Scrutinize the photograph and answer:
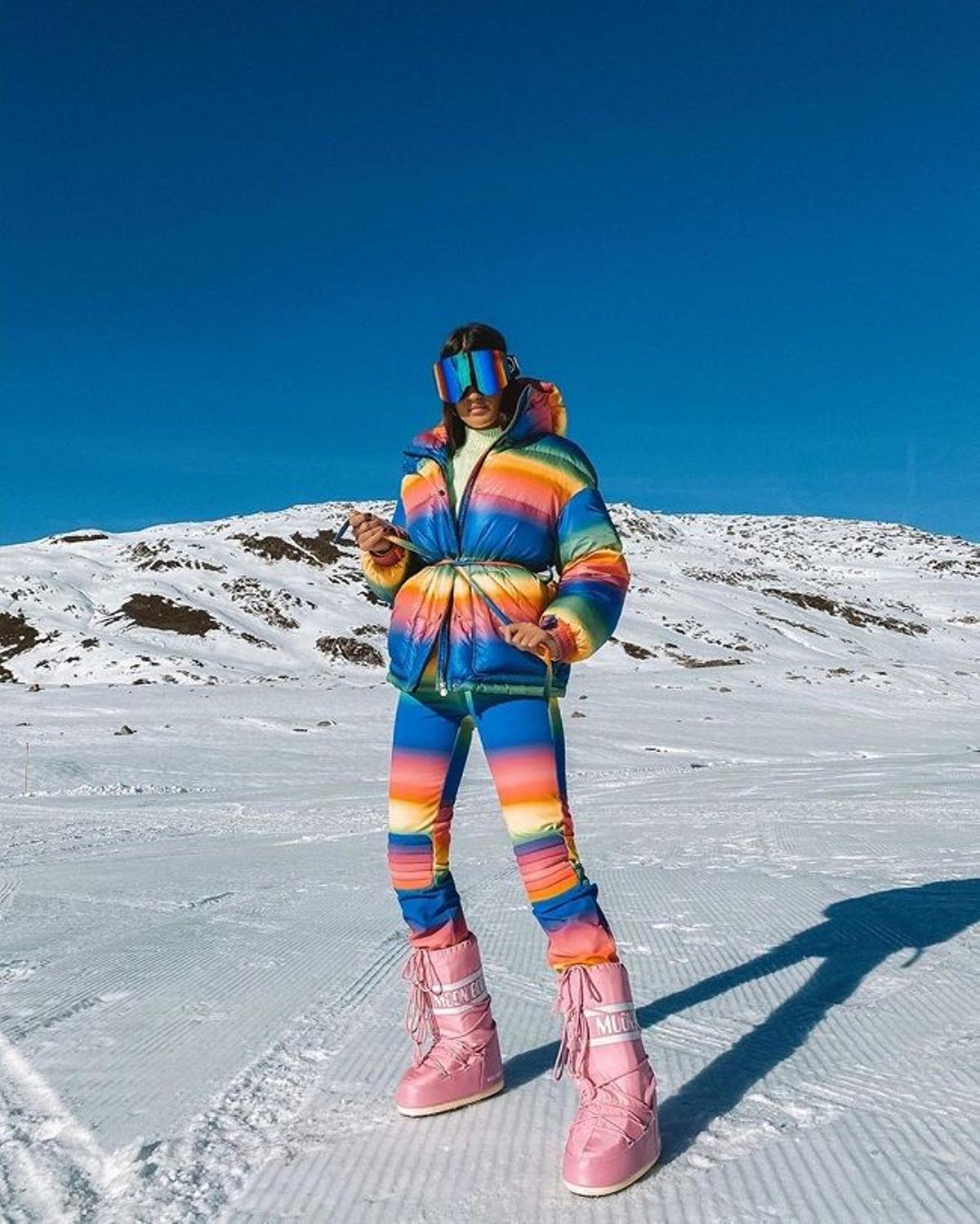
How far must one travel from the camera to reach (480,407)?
9.53 feet

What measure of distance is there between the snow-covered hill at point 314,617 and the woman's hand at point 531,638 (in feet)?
53.8

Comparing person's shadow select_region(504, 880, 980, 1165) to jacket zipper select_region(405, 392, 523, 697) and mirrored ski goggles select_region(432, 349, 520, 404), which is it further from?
mirrored ski goggles select_region(432, 349, 520, 404)

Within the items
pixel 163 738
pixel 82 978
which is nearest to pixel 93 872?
pixel 82 978

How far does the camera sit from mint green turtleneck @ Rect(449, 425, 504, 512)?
9.46ft

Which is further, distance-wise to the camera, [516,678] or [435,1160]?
[516,678]

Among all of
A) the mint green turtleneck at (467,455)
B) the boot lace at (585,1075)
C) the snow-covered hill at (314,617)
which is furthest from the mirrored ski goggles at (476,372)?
the snow-covered hill at (314,617)

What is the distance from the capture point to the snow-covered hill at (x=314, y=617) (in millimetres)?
31531

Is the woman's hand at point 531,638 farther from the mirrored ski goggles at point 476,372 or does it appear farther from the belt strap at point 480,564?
the mirrored ski goggles at point 476,372

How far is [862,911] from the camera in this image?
488 centimetres

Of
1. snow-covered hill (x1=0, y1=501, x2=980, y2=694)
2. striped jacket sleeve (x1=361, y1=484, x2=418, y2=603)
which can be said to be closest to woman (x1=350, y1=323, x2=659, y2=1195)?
striped jacket sleeve (x1=361, y1=484, x2=418, y2=603)

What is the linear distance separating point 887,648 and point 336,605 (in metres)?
27.2

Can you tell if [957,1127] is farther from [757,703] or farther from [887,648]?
[887,648]

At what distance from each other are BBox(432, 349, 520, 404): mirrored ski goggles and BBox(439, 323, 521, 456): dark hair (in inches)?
0.9

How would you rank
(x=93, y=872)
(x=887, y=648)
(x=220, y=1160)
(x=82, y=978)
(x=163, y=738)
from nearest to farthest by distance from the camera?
(x=220, y=1160) → (x=82, y=978) → (x=93, y=872) → (x=163, y=738) → (x=887, y=648)
